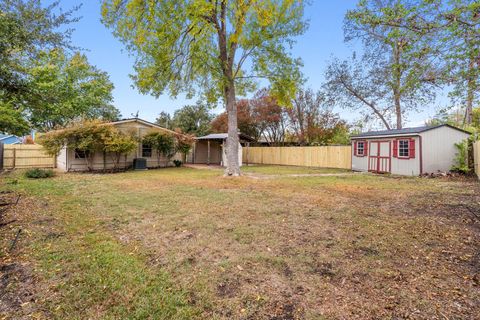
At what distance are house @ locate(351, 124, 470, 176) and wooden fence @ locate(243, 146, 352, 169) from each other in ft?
11.3

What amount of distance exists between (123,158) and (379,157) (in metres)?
15.6

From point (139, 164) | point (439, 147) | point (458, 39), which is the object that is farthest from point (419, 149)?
point (139, 164)

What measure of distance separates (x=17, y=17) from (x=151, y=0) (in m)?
6.77

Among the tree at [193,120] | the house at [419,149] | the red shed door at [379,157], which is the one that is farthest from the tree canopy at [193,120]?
the house at [419,149]

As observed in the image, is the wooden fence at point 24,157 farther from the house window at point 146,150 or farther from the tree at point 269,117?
the tree at point 269,117

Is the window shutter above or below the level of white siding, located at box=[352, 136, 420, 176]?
above

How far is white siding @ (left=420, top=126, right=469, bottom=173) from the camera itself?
12.2 m

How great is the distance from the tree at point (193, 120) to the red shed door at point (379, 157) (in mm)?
21358

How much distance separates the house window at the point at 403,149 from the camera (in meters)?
12.7

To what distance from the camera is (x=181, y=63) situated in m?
12.8

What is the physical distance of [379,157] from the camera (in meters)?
14.3

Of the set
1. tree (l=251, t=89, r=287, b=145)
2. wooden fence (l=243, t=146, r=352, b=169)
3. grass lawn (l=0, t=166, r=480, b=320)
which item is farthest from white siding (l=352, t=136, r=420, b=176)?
tree (l=251, t=89, r=287, b=145)

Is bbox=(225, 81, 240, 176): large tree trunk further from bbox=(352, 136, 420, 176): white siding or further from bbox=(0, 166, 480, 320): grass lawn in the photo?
bbox=(352, 136, 420, 176): white siding

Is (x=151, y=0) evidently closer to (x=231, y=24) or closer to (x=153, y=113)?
(x=231, y=24)
